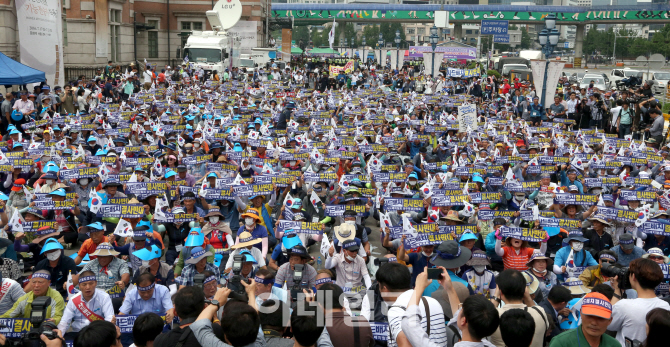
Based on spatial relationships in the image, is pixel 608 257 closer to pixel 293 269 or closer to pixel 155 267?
pixel 293 269

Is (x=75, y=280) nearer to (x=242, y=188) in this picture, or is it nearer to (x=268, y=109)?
(x=242, y=188)

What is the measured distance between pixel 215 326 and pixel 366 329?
123 cm

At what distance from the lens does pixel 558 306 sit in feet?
21.4

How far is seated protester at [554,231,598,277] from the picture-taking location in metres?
7.88

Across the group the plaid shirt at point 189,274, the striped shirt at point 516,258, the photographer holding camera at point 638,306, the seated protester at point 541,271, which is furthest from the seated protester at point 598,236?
the plaid shirt at point 189,274

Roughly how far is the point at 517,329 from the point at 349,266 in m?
3.31

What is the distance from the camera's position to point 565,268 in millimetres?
7969

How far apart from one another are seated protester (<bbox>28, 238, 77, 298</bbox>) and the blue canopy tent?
549 inches

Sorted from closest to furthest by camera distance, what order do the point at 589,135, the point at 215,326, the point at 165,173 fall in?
the point at 215,326 < the point at 165,173 < the point at 589,135

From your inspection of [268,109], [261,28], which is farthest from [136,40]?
[268,109]

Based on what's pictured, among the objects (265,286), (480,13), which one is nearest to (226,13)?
(265,286)

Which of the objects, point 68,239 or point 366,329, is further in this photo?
point 68,239

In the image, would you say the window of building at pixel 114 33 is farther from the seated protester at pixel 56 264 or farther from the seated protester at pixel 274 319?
the seated protester at pixel 274 319

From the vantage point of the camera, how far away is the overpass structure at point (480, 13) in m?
77.2
